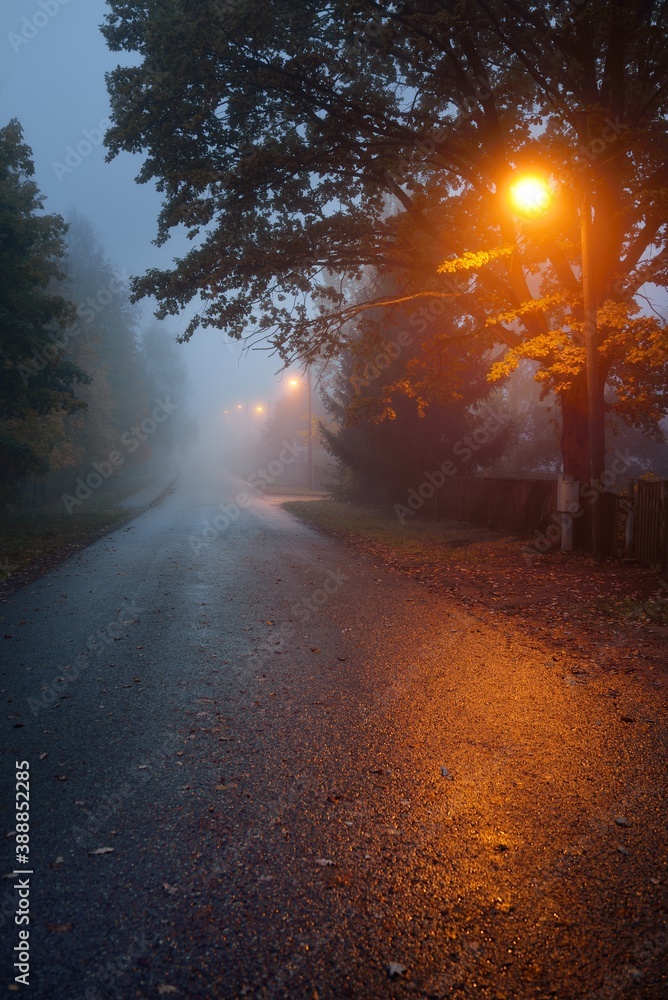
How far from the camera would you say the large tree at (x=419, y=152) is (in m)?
10.9

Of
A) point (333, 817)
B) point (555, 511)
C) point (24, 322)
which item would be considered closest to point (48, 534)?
point (24, 322)

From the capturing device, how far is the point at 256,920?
8.04 feet

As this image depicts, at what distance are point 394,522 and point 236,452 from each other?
86.4 meters

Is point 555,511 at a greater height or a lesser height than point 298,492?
greater

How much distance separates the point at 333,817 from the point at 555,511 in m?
13.3

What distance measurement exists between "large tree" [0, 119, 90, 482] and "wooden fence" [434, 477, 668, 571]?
14.6 metres

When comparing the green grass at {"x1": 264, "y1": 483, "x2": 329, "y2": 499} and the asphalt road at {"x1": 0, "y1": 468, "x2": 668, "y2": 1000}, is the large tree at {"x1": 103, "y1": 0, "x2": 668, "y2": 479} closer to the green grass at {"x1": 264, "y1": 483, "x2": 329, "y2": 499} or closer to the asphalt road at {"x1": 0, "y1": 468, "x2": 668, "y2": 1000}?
the asphalt road at {"x1": 0, "y1": 468, "x2": 668, "y2": 1000}

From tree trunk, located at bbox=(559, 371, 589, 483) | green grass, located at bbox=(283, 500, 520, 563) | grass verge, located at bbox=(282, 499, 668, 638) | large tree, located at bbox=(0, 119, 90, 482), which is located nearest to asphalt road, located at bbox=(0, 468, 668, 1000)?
grass verge, located at bbox=(282, 499, 668, 638)

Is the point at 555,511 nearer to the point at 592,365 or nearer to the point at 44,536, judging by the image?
the point at 592,365

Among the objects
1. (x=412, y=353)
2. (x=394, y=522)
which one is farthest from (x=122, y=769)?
(x=412, y=353)

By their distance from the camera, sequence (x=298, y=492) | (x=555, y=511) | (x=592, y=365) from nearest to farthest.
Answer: (x=592, y=365) → (x=555, y=511) → (x=298, y=492)

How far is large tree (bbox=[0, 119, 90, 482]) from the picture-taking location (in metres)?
18.5

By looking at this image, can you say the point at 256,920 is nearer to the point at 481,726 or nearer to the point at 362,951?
the point at 362,951

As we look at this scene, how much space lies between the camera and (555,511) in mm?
15070
